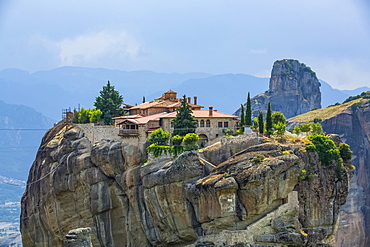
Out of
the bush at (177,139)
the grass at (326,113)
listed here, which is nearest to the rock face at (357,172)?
the grass at (326,113)

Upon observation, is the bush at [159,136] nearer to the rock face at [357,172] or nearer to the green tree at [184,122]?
the green tree at [184,122]

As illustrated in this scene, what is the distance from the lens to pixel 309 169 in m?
76.4

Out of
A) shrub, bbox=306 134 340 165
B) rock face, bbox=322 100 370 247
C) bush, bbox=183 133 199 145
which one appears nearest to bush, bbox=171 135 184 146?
bush, bbox=183 133 199 145

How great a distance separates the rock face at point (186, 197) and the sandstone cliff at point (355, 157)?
5479 cm

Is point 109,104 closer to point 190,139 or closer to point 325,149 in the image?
point 190,139

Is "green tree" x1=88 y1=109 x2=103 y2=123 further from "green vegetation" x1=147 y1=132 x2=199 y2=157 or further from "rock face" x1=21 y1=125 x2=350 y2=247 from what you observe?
"green vegetation" x1=147 y1=132 x2=199 y2=157

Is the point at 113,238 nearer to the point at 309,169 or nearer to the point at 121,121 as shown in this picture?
the point at 121,121

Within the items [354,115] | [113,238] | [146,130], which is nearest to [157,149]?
[146,130]

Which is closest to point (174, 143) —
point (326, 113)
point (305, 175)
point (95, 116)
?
point (305, 175)

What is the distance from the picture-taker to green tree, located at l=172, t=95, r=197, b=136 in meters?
81.6

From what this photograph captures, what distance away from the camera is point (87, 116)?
315ft

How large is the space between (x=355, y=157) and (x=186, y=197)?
83.7 metres

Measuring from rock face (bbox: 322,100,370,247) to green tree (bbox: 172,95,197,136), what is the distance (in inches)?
2414

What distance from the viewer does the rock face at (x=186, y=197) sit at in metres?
70.6
